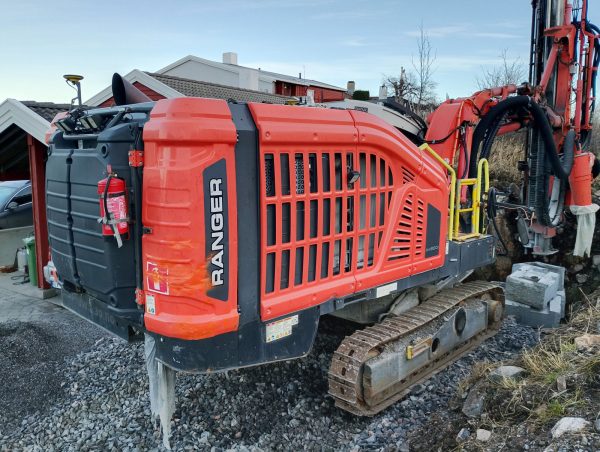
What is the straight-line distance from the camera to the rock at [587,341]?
407 cm

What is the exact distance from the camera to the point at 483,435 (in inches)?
134

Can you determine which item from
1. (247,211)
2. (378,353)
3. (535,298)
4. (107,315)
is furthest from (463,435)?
(535,298)

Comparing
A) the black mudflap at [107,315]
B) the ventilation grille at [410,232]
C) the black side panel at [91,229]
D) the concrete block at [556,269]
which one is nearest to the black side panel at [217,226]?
the black side panel at [91,229]

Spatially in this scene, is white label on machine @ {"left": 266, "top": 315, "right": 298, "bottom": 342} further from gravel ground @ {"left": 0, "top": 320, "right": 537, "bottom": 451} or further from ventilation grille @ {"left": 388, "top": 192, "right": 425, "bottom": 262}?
ventilation grille @ {"left": 388, "top": 192, "right": 425, "bottom": 262}

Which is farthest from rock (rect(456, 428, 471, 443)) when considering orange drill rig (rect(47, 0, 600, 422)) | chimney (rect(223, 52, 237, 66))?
chimney (rect(223, 52, 237, 66))

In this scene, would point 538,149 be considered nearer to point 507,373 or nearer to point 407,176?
point 407,176

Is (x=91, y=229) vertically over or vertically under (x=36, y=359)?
over

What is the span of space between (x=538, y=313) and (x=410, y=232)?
2.82 meters

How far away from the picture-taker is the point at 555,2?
627 cm

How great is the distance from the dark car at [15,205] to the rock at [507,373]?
33.6ft

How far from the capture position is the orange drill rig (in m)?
3.07

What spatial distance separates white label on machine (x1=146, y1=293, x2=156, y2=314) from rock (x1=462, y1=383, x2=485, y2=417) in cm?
239

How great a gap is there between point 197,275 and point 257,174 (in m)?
0.73

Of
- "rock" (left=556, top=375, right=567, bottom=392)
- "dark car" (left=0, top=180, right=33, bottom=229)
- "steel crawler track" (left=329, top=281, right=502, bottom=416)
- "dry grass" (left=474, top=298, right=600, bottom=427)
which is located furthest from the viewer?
"dark car" (left=0, top=180, right=33, bottom=229)
